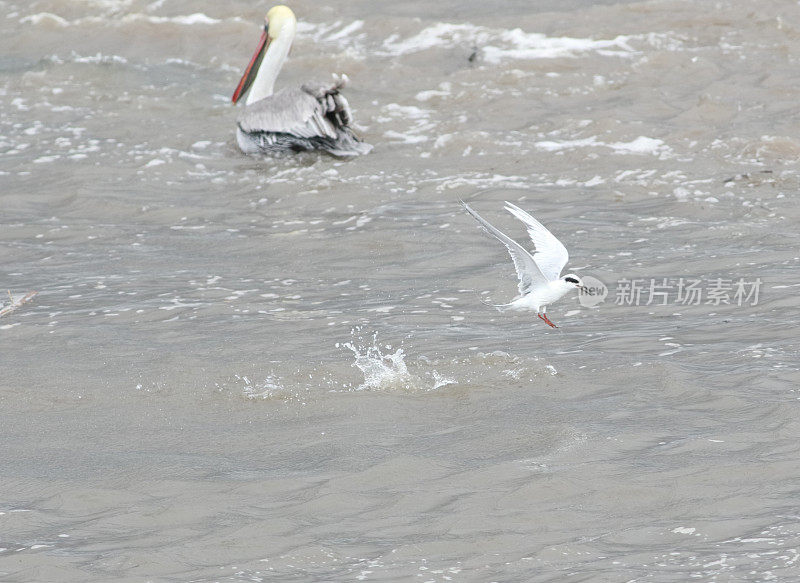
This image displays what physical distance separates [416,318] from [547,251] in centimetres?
108

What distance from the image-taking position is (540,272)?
17.5 feet

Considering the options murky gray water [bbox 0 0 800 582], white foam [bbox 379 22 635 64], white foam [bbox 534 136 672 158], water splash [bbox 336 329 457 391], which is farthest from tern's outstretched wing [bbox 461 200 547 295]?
white foam [bbox 379 22 635 64]

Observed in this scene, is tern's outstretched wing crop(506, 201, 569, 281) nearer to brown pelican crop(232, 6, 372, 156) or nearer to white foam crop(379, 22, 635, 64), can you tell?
brown pelican crop(232, 6, 372, 156)

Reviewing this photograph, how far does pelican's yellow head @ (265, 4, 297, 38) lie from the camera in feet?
36.0

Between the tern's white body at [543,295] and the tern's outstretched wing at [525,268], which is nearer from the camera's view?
the tern's outstretched wing at [525,268]

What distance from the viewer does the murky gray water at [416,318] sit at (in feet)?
13.4

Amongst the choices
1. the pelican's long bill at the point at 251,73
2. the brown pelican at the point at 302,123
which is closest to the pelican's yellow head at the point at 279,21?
the pelican's long bill at the point at 251,73

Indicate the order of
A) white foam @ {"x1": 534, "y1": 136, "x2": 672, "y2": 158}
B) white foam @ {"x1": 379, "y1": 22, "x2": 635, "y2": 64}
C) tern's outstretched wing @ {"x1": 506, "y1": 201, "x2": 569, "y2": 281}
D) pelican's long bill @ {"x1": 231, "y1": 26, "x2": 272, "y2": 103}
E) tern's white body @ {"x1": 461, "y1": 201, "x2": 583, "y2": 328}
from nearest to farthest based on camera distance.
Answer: tern's white body @ {"x1": 461, "y1": 201, "x2": 583, "y2": 328}
tern's outstretched wing @ {"x1": 506, "y1": 201, "x2": 569, "y2": 281}
white foam @ {"x1": 534, "y1": 136, "x2": 672, "y2": 158}
pelican's long bill @ {"x1": 231, "y1": 26, "x2": 272, "y2": 103}
white foam @ {"x1": 379, "y1": 22, "x2": 635, "y2": 64}

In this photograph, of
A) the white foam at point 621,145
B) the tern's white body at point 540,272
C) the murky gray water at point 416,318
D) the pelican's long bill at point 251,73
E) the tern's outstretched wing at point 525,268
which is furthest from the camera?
the pelican's long bill at point 251,73

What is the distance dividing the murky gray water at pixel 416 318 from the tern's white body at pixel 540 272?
35cm

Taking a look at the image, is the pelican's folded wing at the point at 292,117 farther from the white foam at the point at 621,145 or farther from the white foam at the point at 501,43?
the white foam at the point at 501,43

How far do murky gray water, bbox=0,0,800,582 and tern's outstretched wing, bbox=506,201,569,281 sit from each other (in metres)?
0.45

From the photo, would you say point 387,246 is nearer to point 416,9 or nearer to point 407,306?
point 407,306

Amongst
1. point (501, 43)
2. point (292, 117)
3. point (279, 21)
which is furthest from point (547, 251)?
point (501, 43)
